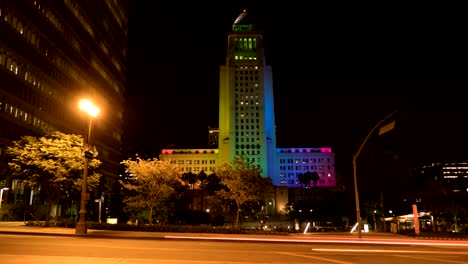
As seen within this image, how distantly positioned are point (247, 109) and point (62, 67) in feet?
336

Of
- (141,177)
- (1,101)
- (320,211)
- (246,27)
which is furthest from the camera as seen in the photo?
(246,27)

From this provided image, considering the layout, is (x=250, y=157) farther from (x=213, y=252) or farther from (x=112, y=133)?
(x=213, y=252)

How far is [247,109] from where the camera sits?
555ft

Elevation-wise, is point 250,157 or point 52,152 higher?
point 250,157

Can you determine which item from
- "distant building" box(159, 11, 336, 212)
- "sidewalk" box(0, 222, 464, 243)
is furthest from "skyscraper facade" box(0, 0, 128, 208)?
"distant building" box(159, 11, 336, 212)

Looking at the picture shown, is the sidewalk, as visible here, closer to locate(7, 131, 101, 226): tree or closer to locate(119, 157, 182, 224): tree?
locate(7, 131, 101, 226): tree

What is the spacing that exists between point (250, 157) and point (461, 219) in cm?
12242

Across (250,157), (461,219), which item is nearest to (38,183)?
(461,219)

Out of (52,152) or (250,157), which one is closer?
(52,152)

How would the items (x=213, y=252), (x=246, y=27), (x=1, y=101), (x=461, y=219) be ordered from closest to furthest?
(x=213, y=252)
(x=461, y=219)
(x=1, y=101)
(x=246, y=27)

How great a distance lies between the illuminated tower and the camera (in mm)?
166500

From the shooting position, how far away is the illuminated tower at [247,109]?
16650cm

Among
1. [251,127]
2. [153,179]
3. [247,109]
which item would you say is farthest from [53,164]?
[247,109]

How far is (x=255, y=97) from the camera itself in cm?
16888
